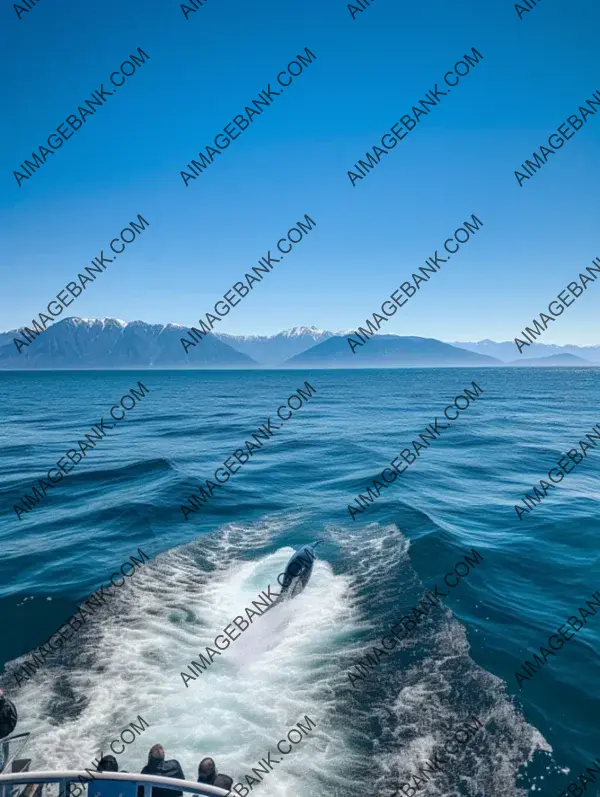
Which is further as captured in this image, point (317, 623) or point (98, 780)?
point (317, 623)

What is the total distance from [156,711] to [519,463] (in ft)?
114

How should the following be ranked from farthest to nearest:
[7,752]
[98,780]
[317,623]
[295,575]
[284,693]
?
[295,575] < [317,623] < [284,693] < [7,752] < [98,780]

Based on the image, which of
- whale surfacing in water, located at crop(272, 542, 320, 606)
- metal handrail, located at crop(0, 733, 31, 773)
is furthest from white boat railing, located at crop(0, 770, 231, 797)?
whale surfacing in water, located at crop(272, 542, 320, 606)

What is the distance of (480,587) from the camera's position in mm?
18062

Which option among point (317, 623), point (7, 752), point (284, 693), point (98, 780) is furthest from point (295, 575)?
point (7, 752)

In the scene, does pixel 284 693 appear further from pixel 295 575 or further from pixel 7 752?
pixel 7 752

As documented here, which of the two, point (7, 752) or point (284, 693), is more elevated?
point (284, 693)

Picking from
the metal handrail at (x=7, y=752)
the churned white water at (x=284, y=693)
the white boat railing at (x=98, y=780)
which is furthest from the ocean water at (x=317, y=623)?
the white boat railing at (x=98, y=780)

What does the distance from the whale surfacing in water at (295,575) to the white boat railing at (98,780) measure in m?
9.40

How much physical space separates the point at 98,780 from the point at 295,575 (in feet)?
33.3

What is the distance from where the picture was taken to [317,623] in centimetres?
1556

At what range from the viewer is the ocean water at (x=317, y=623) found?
10445mm

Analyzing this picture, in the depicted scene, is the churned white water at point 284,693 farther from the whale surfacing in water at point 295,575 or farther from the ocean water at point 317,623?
the whale surfacing in water at point 295,575

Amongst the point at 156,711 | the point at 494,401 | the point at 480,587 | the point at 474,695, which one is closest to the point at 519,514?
the point at 480,587
